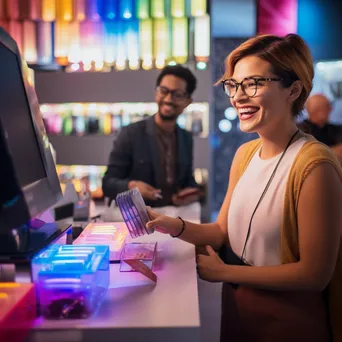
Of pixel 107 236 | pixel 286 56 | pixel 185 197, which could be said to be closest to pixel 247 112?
pixel 286 56

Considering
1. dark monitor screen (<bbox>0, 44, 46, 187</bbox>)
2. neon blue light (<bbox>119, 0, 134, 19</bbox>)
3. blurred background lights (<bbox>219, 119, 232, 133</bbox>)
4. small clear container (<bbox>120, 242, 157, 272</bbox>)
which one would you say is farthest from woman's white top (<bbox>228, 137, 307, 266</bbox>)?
blurred background lights (<bbox>219, 119, 232, 133</bbox>)

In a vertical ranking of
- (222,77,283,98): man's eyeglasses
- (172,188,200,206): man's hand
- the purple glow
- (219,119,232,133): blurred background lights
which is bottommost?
(219,119,232,133): blurred background lights

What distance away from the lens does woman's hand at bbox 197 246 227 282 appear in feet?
4.36

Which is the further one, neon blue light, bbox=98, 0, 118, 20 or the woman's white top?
neon blue light, bbox=98, 0, 118, 20

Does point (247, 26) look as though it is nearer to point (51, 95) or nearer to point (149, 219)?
point (51, 95)

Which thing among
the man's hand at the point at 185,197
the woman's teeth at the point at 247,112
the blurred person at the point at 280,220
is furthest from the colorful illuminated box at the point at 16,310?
the man's hand at the point at 185,197

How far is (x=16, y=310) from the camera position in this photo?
2.97 ft

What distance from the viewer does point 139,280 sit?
4.12 feet

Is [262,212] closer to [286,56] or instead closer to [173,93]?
[286,56]

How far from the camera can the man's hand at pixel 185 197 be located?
98.0 inches

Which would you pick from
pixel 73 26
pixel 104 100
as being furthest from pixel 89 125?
pixel 73 26

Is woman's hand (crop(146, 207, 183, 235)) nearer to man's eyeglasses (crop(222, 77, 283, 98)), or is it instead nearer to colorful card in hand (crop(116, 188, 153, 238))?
colorful card in hand (crop(116, 188, 153, 238))

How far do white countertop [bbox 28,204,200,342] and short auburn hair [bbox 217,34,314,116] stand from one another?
0.65 metres

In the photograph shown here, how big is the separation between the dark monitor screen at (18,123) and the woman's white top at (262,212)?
628 millimetres
